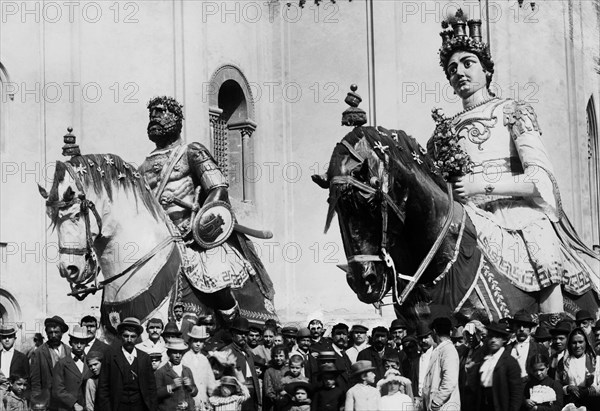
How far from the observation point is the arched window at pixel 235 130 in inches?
1224

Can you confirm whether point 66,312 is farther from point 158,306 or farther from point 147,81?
point 158,306

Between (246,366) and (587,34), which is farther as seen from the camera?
(587,34)

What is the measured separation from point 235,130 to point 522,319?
1504 cm

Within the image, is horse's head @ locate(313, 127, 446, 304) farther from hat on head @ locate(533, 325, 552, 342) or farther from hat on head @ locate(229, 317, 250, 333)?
hat on head @ locate(229, 317, 250, 333)

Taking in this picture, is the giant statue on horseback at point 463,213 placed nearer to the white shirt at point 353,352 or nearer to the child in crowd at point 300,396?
the child in crowd at point 300,396

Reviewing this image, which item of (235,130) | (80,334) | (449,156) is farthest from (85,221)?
(235,130)

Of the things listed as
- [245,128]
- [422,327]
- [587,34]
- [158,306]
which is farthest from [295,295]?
[422,327]

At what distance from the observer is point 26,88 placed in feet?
94.0

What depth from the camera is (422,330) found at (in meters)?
16.4

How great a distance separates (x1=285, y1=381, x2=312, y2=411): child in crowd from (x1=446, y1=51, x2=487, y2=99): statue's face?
11.4 feet

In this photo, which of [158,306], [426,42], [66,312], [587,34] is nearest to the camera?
[158,306]

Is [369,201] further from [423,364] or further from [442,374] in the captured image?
[423,364]

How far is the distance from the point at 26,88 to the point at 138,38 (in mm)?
2025

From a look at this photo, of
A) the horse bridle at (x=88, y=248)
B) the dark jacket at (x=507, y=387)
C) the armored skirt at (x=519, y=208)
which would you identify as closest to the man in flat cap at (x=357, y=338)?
the horse bridle at (x=88, y=248)
